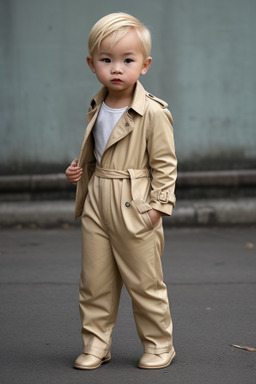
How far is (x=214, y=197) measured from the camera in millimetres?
7801

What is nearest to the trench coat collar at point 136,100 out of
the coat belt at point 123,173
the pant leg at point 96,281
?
the coat belt at point 123,173

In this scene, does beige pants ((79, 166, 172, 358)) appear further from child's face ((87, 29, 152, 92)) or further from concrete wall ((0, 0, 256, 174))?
concrete wall ((0, 0, 256, 174))

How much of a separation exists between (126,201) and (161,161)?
0.25 metres

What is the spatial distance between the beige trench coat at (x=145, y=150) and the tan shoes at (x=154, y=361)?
72 cm

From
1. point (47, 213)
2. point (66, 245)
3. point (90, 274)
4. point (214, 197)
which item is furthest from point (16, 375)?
point (214, 197)

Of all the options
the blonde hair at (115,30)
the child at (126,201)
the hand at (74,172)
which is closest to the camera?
the blonde hair at (115,30)

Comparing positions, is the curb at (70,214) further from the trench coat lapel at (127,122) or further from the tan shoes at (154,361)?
the trench coat lapel at (127,122)

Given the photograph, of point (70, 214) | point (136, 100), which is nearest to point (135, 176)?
point (136, 100)

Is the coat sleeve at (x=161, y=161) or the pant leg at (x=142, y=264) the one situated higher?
the coat sleeve at (x=161, y=161)

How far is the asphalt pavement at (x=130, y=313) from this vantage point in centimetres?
350

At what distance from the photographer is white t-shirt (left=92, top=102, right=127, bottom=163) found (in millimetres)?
3467

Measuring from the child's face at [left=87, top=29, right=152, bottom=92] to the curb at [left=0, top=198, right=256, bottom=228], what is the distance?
168 inches

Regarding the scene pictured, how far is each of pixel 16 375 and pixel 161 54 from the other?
4.88m

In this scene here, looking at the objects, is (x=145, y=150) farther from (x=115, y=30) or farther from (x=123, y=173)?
(x=115, y=30)
